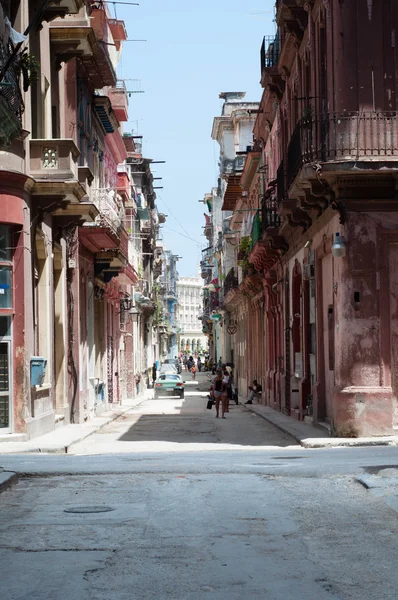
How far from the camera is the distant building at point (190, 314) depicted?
170m

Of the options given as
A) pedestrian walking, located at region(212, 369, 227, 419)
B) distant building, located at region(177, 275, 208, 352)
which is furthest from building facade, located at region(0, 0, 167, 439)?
distant building, located at region(177, 275, 208, 352)

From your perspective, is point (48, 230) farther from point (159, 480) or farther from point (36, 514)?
point (36, 514)

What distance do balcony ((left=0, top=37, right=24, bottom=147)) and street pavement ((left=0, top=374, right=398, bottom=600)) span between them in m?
4.72

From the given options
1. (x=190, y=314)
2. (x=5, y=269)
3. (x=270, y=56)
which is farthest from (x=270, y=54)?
(x=190, y=314)

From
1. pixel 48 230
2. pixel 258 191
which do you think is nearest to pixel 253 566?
pixel 48 230

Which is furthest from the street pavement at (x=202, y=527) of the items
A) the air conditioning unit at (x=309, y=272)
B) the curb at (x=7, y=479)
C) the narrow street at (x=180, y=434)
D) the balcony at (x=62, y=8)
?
the balcony at (x=62, y=8)

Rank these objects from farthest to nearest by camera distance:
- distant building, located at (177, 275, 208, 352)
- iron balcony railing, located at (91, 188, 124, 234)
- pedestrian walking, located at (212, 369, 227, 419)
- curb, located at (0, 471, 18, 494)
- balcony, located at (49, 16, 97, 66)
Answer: distant building, located at (177, 275, 208, 352)
pedestrian walking, located at (212, 369, 227, 419)
iron balcony railing, located at (91, 188, 124, 234)
balcony, located at (49, 16, 97, 66)
curb, located at (0, 471, 18, 494)

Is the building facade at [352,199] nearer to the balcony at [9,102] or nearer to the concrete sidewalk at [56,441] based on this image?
the concrete sidewalk at [56,441]

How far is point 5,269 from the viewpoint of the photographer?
1952 cm

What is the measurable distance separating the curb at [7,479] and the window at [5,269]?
22.9ft

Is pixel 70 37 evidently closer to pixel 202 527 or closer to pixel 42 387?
pixel 42 387

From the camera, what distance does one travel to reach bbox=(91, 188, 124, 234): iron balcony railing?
2856cm

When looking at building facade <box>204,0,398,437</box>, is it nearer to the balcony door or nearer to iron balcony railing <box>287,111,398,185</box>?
iron balcony railing <box>287,111,398,185</box>

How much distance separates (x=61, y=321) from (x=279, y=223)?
836 cm
